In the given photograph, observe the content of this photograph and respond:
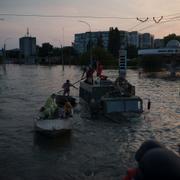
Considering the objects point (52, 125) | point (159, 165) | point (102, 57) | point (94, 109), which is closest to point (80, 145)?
point (52, 125)

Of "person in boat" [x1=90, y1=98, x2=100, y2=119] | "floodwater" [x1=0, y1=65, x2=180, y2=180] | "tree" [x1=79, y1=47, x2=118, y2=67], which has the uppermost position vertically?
"tree" [x1=79, y1=47, x2=118, y2=67]

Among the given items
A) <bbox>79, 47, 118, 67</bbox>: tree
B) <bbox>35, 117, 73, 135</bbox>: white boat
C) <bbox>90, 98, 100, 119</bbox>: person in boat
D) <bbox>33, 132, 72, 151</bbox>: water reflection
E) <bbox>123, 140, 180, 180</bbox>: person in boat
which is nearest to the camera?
<bbox>123, 140, 180, 180</bbox>: person in boat

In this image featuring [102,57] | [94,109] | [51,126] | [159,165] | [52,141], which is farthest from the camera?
[102,57]

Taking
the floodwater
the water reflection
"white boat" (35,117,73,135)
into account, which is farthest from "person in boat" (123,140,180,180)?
"white boat" (35,117,73,135)

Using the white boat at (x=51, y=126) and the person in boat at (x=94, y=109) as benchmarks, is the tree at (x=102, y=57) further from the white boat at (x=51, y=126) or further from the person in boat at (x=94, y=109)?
the white boat at (x=51, y=126)

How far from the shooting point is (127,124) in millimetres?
24953

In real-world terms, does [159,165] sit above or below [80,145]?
above

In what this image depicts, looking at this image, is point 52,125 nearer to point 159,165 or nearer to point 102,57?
point 159,165

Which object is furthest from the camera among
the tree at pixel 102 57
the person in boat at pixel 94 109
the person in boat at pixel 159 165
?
the tree at pixel 102 57

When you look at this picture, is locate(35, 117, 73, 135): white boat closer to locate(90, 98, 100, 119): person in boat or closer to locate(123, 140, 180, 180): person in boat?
locate(90, 98, 100, 119): person in boat

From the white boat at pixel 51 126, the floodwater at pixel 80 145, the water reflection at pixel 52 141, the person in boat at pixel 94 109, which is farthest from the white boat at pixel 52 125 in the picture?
the person in boat at pixel 94 109

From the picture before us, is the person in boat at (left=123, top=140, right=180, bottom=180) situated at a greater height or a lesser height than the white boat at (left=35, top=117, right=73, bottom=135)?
greater

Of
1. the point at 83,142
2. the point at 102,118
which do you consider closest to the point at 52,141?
the point at 83,142

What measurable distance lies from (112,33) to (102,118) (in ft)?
456
